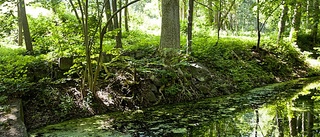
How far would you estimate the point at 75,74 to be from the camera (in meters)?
6.64

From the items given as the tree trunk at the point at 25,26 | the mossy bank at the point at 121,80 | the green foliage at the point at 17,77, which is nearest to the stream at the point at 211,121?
the mossy bank at the point at 121,80

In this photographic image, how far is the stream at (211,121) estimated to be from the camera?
4.33 metres

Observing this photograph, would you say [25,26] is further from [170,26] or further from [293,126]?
[293,126]

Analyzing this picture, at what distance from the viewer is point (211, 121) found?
16.6 ft

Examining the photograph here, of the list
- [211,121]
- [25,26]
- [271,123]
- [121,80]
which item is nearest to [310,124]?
[271,123]

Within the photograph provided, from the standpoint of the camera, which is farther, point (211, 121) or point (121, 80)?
point (121, 80)

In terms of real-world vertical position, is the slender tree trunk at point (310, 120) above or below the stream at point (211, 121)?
above

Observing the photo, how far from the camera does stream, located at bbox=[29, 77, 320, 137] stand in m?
4.33

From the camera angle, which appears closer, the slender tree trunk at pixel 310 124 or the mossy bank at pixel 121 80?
the slender tree trunk at pixel 310 124

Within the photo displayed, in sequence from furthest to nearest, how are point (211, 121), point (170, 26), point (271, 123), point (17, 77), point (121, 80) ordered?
1. point (170, 26)
2. point (121, 80)
3. point (17, 77)
4. point (211, 121)
5. point (271, 123)

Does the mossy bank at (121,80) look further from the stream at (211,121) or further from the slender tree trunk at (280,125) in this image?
the slender tree trunk at (280,125)

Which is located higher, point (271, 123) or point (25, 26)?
point (25, 26)

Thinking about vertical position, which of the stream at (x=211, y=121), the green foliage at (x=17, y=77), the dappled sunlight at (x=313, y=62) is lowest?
the stream at (x=211, y=121)

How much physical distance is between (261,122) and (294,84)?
4.82 meters
